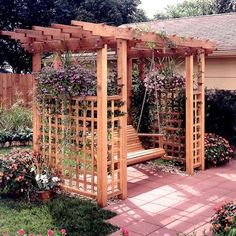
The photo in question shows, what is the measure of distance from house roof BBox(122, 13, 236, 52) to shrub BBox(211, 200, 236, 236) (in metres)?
6.80

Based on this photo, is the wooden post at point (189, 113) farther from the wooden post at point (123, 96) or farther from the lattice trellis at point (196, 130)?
the wooden post at point (123, 96)

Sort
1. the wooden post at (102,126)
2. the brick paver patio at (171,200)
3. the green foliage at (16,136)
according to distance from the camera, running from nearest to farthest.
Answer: the brick paver patio at (171,200) → the wooden post at (102,126) → the green foliage at (16,136)

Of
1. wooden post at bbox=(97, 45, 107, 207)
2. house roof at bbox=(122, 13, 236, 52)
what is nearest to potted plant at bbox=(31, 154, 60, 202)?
wooden post at bbox=(97, 45, 107, 207)

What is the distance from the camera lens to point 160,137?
8867mm

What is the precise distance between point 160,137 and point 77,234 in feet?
14.8

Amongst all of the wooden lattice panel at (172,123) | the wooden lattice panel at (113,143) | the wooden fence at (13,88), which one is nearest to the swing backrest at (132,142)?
the wooden lattice panel at (172,123)

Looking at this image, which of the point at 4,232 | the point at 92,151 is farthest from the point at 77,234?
the point at 92,151

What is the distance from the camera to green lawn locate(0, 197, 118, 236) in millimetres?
4825

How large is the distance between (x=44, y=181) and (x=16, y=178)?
422mm

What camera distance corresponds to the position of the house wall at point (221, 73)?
10.9 m

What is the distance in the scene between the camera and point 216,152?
852 cm

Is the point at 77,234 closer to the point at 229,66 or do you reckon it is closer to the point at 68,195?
the point at 68,195

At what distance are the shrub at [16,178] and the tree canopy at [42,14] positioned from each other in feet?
42.4

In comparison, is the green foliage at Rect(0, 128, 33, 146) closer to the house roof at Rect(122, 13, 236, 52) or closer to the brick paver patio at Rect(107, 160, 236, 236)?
the brick paver patio at Rect(107, 160, 236, 236)
